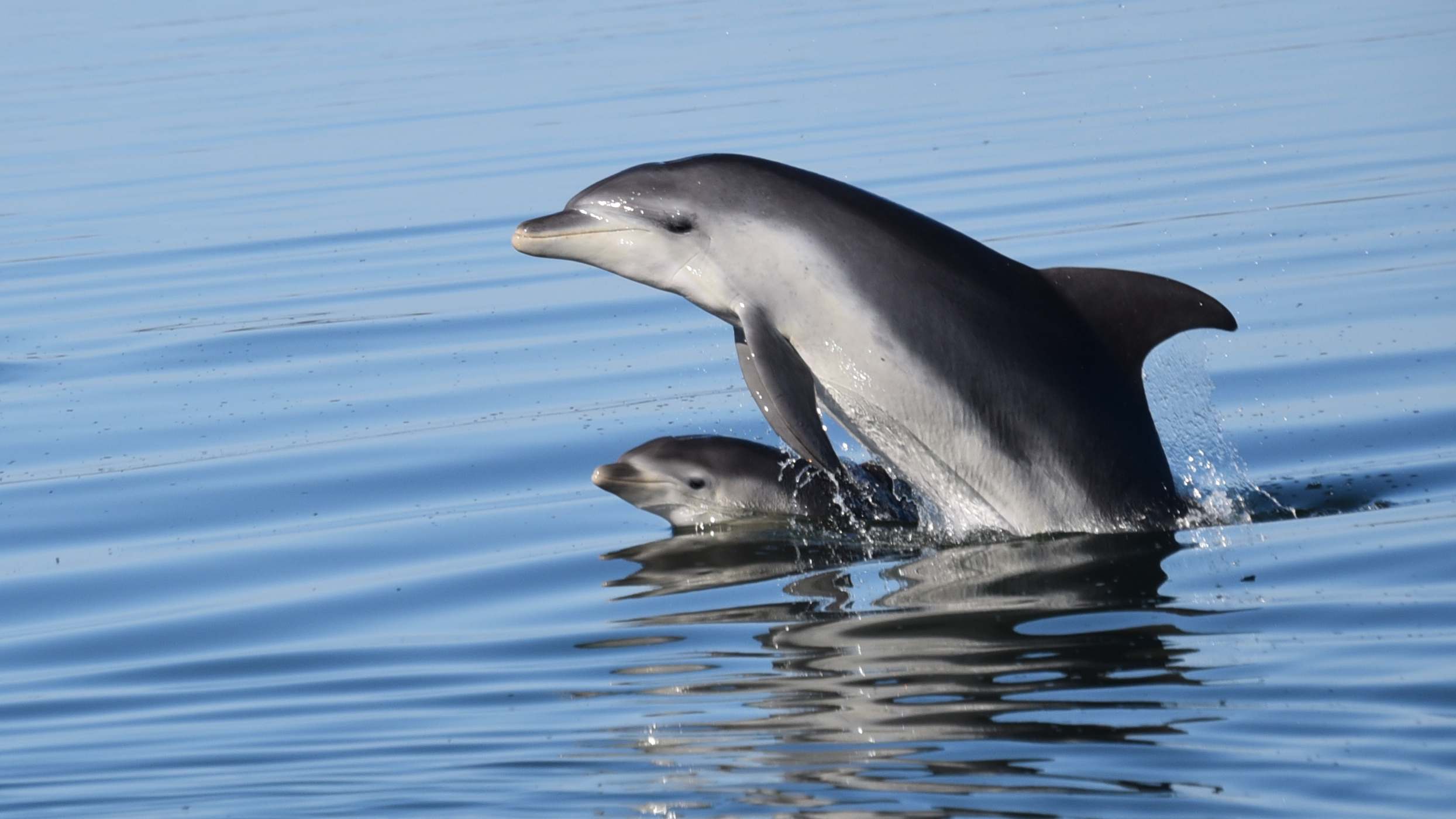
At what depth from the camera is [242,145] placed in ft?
90.8

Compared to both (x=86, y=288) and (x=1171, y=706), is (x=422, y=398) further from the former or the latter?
(x=1171, y=706)

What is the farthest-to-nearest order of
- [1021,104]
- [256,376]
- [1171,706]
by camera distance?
[1021,104] < [256,376] < [1171,706]

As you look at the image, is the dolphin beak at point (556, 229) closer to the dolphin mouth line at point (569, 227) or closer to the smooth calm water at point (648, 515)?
the dolphin mouth line at point (569, 227)

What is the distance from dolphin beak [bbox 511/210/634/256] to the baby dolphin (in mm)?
1418

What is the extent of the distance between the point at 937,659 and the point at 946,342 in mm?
2325

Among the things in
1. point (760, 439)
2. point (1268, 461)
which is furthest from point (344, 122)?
point (1268, 461)

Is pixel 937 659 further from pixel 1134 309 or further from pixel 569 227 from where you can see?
pixel 569 227

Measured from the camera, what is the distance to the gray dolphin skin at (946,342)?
28.6 ft

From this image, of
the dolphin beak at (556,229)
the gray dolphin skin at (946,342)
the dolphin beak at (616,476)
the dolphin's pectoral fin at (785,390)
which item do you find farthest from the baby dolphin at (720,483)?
the dolphin beak at (556,229)

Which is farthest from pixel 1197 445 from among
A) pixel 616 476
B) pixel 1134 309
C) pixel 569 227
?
pixel 569 227

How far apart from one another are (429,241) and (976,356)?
1192 cm

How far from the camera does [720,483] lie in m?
10.3

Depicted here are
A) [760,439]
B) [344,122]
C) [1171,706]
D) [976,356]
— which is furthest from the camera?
[344,122]

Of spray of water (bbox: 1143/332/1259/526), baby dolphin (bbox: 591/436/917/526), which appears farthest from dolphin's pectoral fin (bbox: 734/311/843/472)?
spray of water (bbox: 1143/332/1259/526)
